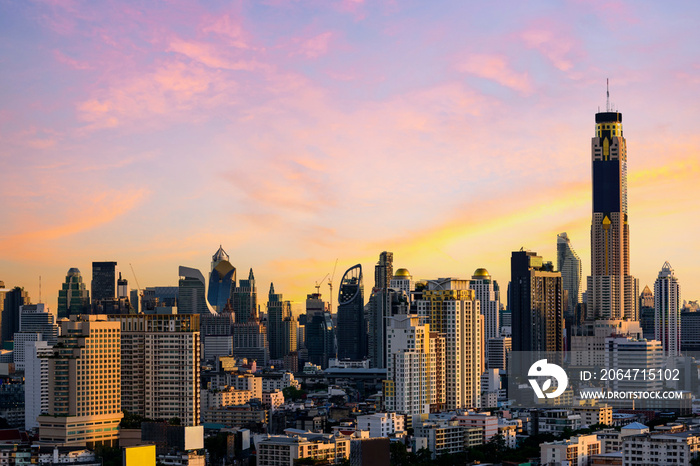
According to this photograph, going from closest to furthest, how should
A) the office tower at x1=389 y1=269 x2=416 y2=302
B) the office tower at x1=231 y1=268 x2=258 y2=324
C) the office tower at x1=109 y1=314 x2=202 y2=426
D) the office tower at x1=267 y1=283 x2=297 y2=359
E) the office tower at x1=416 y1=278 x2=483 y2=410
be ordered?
the office tower at x1=109 y1=314 x2=202 y2=426 → the office tower at x1=416 y1=278 x2=483 y2=410 → the office tower at x1=389 y1=269 x2=416 y2=302 → the office tower at x1=267 y1=283 x2=297 y2=359 → the office tower at x1=231 y1=268 x2=258 y2=324

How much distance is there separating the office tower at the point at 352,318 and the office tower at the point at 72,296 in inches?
1230

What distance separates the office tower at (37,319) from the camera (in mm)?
149875

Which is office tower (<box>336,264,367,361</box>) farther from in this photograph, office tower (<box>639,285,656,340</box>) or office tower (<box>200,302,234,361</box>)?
office tower (<box>639,285,656,340</box>)

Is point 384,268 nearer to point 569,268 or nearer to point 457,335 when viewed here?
point 569,268

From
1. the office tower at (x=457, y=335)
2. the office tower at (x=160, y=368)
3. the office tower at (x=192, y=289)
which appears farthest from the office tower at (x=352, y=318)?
the office tower at (x=160, y=368)

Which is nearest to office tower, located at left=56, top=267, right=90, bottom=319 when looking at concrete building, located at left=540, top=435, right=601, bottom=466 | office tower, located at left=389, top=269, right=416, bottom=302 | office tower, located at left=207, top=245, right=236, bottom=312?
office tower, located at left=207, top=245, right=236, bottom=312

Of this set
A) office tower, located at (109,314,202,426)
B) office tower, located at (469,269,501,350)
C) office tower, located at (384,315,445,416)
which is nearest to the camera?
office tower, located at (109,314,202,426)

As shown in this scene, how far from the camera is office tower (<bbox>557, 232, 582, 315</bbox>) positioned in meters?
171

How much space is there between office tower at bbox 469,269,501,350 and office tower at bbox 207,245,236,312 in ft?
149

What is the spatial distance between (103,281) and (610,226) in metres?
60.4

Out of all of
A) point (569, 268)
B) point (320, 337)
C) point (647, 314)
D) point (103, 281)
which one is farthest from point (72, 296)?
point (647, 314)

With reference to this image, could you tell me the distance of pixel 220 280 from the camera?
618 feet

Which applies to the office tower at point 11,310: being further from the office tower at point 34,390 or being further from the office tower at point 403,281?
the office tower at point 34,390

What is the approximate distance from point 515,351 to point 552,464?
7174 centimetres
